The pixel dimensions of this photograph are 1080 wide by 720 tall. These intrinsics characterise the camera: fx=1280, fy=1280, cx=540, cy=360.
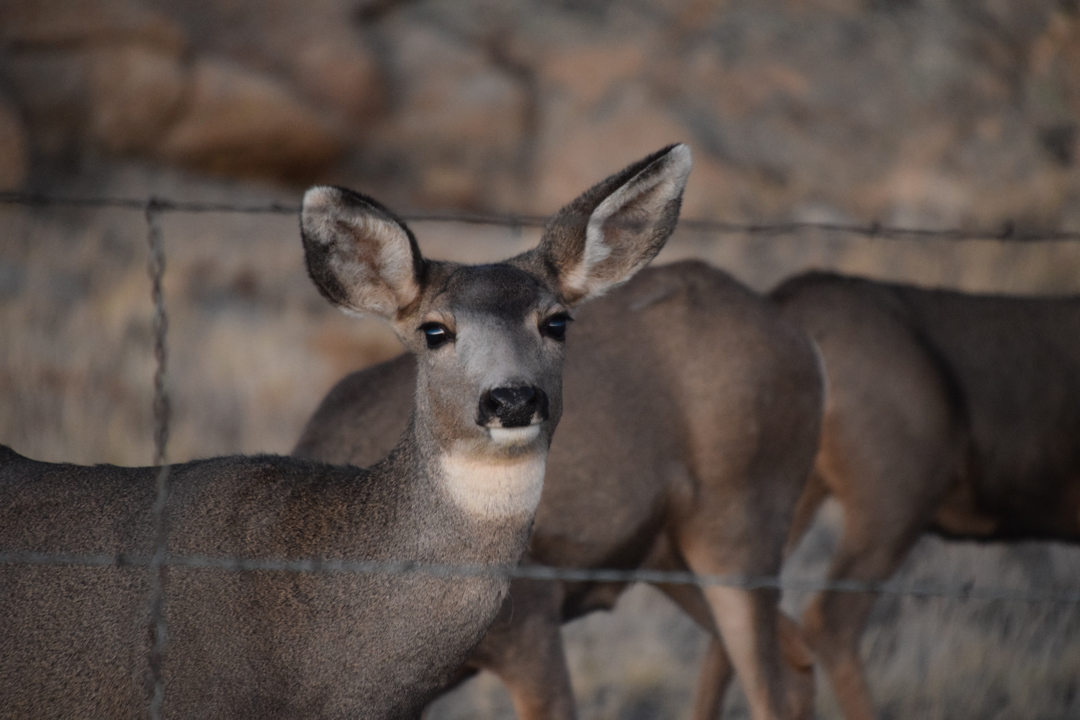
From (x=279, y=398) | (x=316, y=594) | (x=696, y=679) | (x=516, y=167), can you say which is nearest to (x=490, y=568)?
(x=316, y=594)

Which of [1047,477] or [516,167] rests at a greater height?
[1047,477]

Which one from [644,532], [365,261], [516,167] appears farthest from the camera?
[516,167]

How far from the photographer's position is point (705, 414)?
16.7ft

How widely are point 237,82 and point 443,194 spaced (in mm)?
2069

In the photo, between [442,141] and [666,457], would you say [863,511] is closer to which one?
[666,457]

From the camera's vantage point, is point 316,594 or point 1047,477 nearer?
point 316,594

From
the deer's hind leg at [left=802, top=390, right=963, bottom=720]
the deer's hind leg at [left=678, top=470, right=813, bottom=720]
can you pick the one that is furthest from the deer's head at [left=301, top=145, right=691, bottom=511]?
the deer's hind leg at [left=802, top=390, right=963, bottom=720]

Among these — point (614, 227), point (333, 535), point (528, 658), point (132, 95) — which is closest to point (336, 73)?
point (132, 95)

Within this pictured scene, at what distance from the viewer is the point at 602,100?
1152 centimetres

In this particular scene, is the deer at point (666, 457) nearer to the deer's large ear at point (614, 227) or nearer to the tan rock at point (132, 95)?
the deer's large ear at point (614, 227)

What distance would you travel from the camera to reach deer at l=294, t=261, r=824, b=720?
15.2 feet

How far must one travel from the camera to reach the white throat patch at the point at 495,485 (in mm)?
3342

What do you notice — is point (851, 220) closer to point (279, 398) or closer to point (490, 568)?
point (279, 398)

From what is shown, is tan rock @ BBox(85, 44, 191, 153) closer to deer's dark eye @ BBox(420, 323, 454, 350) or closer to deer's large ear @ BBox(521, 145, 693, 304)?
deer's large ear @ BBox(521, 145, 693, 304)
